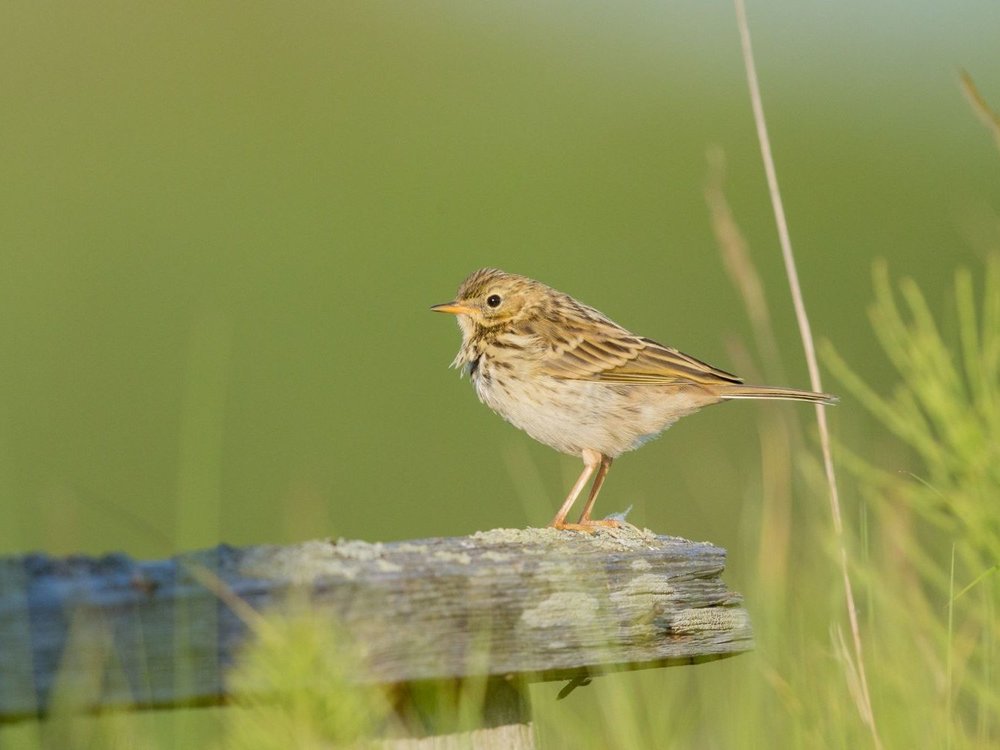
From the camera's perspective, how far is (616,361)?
20.7ft

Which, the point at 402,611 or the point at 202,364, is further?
the point at 202,364

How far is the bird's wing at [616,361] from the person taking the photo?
6.21m

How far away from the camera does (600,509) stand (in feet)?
49.9

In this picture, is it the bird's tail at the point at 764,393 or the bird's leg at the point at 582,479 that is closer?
the bird's leg at the point at 582,479

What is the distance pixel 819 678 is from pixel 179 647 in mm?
2497

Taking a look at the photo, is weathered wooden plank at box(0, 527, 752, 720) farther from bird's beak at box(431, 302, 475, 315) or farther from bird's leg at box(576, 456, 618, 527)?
bird's beak at box(431, 302, 475, 315)

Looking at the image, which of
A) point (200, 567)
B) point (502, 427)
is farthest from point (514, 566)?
point (502, 427)

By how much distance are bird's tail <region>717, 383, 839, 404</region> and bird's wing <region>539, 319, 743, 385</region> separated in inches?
1.8

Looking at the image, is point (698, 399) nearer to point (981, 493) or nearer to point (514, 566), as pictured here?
point (981, 493)

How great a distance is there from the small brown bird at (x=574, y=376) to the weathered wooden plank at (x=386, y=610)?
2.48 meters

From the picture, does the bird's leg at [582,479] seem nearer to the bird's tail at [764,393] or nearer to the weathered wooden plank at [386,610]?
the bird's tail at [764,393]

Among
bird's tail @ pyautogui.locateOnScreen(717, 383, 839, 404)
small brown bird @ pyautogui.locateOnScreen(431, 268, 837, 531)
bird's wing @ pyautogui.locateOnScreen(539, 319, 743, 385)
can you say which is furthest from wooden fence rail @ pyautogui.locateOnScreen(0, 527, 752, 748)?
bird's wing @ pyautogui.locateOnScreen(539, 319, 743, 385)

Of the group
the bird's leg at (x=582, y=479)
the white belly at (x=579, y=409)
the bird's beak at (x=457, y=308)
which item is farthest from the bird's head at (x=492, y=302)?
the bird's leg at (x=582, y=479)

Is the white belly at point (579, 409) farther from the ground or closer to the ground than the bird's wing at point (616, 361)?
closer to the ground
